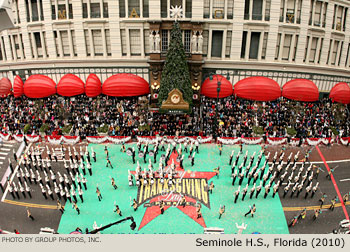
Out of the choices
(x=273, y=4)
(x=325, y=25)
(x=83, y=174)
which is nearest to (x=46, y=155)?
(x=83, y=174)

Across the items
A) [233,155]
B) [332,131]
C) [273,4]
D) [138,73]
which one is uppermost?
[273,4]

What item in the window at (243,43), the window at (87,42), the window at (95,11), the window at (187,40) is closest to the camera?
the window at (187,40)

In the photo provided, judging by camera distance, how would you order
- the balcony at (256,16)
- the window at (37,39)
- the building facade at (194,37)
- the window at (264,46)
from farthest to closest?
1. the window at (37,39)
2. the window at (264,46)
3. the balcony at (256,16)
4. the building facade at (194,37)

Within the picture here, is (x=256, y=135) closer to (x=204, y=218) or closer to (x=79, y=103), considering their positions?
(x=204, y=218)

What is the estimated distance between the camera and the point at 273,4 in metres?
28.6

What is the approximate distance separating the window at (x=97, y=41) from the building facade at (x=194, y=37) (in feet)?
0.04

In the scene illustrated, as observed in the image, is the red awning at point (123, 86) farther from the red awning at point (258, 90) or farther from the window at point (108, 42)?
the red awning at point (258, 90)

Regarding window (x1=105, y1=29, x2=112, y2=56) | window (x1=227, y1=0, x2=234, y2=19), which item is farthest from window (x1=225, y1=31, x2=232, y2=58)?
window (x1=105, y1=29, x2=112, y2=56)

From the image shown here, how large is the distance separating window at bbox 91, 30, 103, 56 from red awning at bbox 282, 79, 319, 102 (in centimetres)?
2276

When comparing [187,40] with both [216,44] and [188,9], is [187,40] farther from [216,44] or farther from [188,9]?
[216,44]

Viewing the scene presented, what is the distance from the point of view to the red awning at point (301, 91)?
27438 mm

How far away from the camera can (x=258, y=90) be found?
27.4 meters

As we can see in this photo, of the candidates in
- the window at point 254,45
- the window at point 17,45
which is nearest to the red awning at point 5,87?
the window at point 17,45

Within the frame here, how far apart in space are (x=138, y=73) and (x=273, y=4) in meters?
17.9
